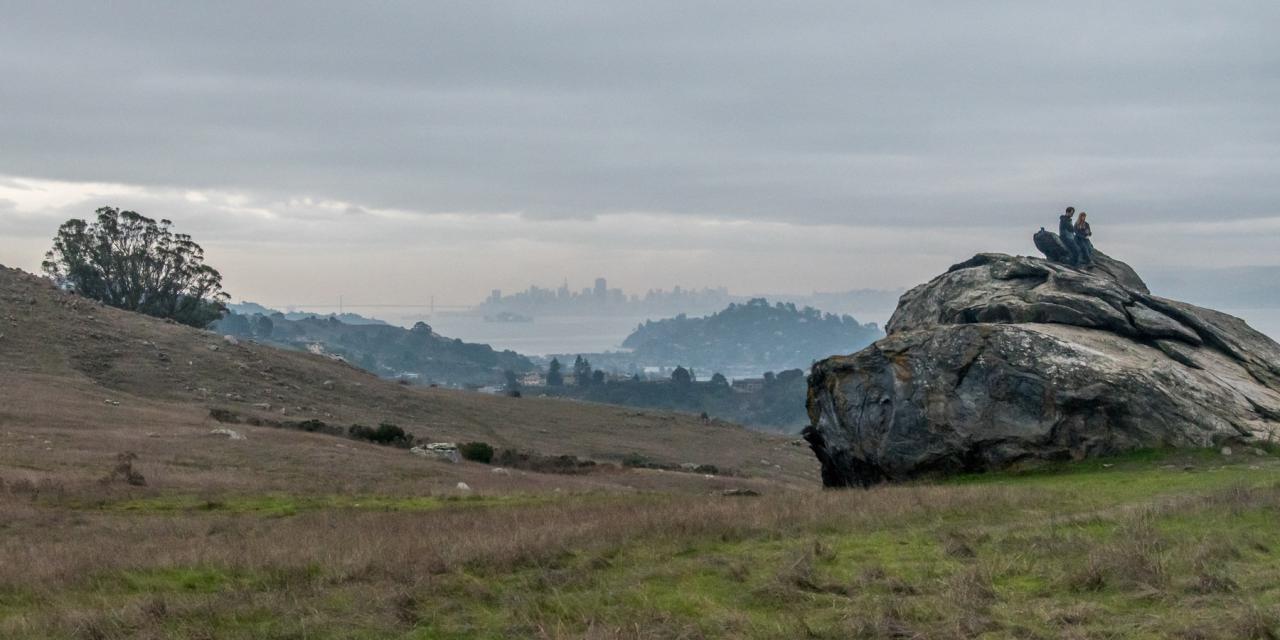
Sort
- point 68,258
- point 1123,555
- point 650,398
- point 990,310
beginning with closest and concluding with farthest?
point 1123,555 < point 990,310 < point 68,258 < point 650,398

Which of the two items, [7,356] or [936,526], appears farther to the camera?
[7,356]

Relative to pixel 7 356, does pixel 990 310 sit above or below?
above

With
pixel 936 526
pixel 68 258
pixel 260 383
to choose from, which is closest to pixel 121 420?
pixel 260 383

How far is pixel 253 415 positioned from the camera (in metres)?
41.6

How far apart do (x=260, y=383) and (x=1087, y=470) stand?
41696 millimetres

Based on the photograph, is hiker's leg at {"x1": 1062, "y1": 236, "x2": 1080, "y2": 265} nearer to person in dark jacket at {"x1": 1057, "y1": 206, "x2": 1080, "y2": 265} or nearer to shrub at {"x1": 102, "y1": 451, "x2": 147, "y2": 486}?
person in dark jacket at {"x1": 1057, "y1": 206, "x2": 1080, "y2": 265}

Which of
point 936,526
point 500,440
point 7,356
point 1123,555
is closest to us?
point 1123,555

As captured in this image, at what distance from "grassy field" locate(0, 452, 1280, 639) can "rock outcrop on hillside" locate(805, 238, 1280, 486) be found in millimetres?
4296

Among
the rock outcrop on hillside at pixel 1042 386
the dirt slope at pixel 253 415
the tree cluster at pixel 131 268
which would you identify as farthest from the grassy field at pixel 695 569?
the tree cluster at pixel 131 268

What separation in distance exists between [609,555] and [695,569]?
142 centimetres

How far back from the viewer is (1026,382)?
2319cm

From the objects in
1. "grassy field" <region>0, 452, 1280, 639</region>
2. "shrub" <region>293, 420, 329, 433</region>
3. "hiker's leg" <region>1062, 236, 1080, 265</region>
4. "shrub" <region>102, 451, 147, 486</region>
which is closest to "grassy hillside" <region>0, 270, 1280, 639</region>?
"grassy field" <region>0, 452, 1280, 639</region>

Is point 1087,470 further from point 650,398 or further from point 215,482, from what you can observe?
point 650,398

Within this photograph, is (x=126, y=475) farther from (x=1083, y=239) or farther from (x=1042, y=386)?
(x=1083, y=239)
